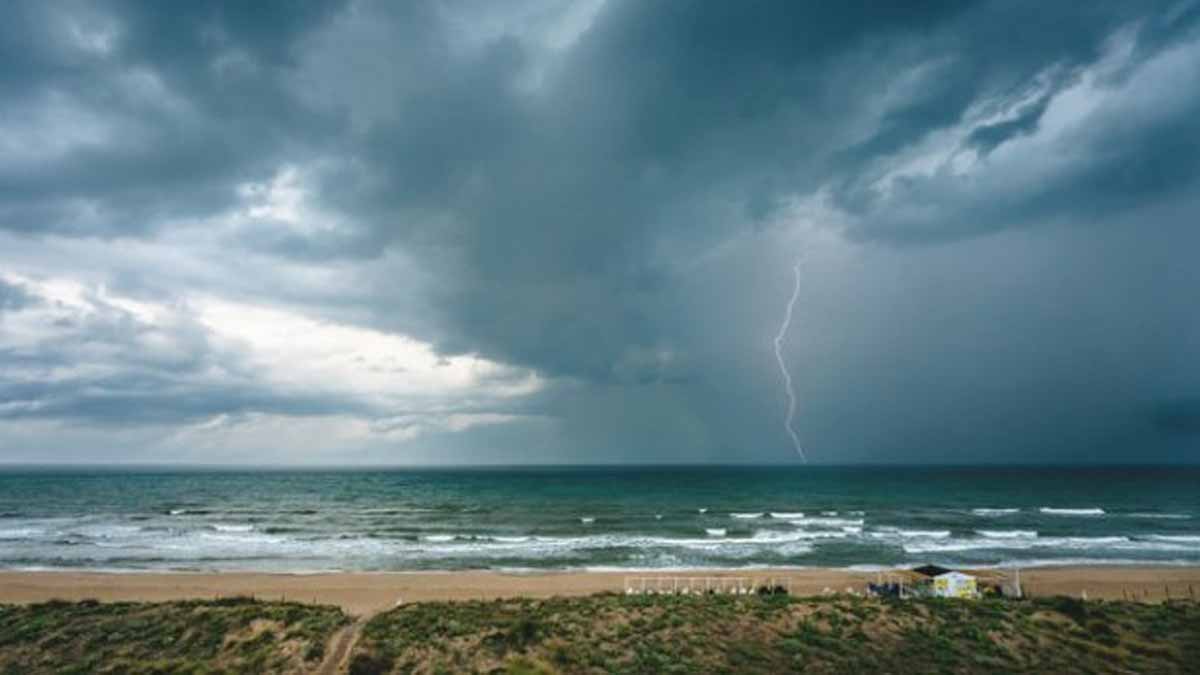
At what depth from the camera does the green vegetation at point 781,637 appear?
21.3 metres

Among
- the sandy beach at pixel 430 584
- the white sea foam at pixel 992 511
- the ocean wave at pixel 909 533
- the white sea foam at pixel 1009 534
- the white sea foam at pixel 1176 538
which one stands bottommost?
the white sea foam at pixel 992 511

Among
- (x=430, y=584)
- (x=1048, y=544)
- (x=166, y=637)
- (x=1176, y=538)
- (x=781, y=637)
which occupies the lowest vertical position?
(x=1176, y=538)

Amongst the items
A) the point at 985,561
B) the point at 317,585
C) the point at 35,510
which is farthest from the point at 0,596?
the point at 35,510

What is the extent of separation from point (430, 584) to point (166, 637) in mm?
15546

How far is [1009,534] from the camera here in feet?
205

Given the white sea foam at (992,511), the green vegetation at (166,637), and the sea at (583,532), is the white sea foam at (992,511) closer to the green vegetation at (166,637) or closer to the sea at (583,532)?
the sea at (583,532)

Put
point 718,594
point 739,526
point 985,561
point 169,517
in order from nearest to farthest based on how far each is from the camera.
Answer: point 718,594
point 985,561
point 739,526
point 169,517

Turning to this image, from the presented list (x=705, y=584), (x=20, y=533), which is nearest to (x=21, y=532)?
(x=20, y=533)

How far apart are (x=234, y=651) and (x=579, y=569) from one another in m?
24.2

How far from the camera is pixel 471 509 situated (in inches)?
3396

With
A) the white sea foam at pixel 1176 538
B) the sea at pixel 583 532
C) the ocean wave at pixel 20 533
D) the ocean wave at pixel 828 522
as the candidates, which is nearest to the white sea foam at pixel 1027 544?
the sea at pixel 583 532

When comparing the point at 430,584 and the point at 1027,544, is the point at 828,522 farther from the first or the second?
the point at 430,584

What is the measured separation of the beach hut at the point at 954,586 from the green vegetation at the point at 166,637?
84.6 feet

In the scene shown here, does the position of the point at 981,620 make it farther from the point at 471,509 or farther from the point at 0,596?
the point at 471,509
